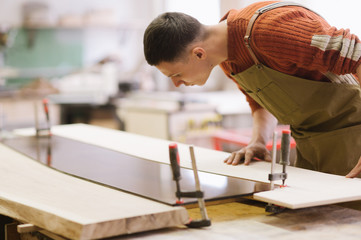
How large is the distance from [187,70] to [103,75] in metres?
4.83

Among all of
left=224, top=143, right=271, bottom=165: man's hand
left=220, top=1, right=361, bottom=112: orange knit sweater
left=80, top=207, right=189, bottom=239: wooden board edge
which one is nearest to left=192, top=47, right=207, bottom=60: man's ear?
left=220, top=1, right=361, bottom=112: orange knit sweater

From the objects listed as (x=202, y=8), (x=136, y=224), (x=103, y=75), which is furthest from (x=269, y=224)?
(x=202, y=8)

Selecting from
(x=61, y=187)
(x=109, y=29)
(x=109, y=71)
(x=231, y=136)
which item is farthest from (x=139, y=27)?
(x=61, y=187)

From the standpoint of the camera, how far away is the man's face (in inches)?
76.1

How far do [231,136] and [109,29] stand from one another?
4415 millimetres

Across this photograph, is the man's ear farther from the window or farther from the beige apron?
the window

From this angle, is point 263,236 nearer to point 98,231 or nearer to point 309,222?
point 309,222

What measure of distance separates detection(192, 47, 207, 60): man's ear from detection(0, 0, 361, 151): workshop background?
115 inches

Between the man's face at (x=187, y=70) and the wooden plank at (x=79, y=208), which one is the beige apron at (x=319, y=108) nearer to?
the man's face at (x=187, y=70)

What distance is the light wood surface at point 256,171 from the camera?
149 cm

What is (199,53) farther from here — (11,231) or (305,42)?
(11,231)

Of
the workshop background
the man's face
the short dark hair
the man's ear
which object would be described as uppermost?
the short dark hair

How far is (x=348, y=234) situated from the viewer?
1369mm

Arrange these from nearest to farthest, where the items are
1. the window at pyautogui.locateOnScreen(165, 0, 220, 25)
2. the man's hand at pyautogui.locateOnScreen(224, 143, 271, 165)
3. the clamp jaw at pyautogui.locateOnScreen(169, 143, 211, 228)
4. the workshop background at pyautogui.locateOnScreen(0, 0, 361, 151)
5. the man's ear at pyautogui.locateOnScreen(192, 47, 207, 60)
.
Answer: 1. the clamp jaw at pyautogui.locateOnScreen(169, 143, 211, 228)
2. the man's ear at pyautogui.locateOnScreen(192, 47, 207, 60)
3. the man's hand at pyautogui.locateOnScreen(224, 143, 271, 165)
4. the workshop background at pyautogui.locateOnScreen(0, 0, 361, 151)
5. the window at pyautogui.locateOnScreen(165, 0, 220, 25)
